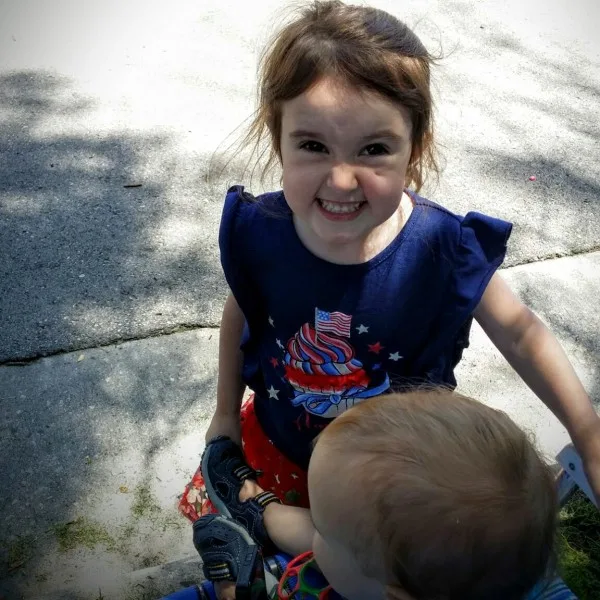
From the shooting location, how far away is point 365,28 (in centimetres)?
140

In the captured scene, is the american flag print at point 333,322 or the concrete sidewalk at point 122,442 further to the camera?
the concrete sidewalk at point 122,442

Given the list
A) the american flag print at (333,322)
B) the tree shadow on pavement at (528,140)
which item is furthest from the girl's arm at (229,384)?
the tree shadow on pavement at (528,140)

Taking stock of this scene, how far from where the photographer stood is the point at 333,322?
157 cm

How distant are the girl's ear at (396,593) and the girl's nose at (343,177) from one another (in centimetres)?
69

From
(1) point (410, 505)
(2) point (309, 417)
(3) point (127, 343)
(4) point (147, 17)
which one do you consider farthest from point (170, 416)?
(4) point (147, 17)

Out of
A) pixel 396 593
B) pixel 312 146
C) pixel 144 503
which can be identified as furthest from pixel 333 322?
pixel 144 503

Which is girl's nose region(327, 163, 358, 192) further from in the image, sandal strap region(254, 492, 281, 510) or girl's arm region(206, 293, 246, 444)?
sandal strap region(254, 492, 281, 510)

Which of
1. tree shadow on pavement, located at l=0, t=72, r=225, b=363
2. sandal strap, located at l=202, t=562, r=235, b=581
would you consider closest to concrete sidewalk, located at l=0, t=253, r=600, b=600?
tree shadow on pavement, located at l=0, t=72, r=225, b=363

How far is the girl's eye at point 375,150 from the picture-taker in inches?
55.3

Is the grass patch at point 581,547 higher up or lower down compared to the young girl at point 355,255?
lower down

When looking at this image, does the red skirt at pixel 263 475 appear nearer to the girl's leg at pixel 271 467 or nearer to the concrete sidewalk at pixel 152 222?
the girl's leg at pixel 271 467

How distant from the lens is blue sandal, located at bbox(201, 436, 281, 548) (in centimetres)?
161

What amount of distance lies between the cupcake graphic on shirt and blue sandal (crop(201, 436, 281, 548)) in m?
0.21

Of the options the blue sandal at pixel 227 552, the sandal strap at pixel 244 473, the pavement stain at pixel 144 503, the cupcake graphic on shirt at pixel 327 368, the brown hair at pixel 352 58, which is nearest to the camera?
the brown hair at pixel 352 58
